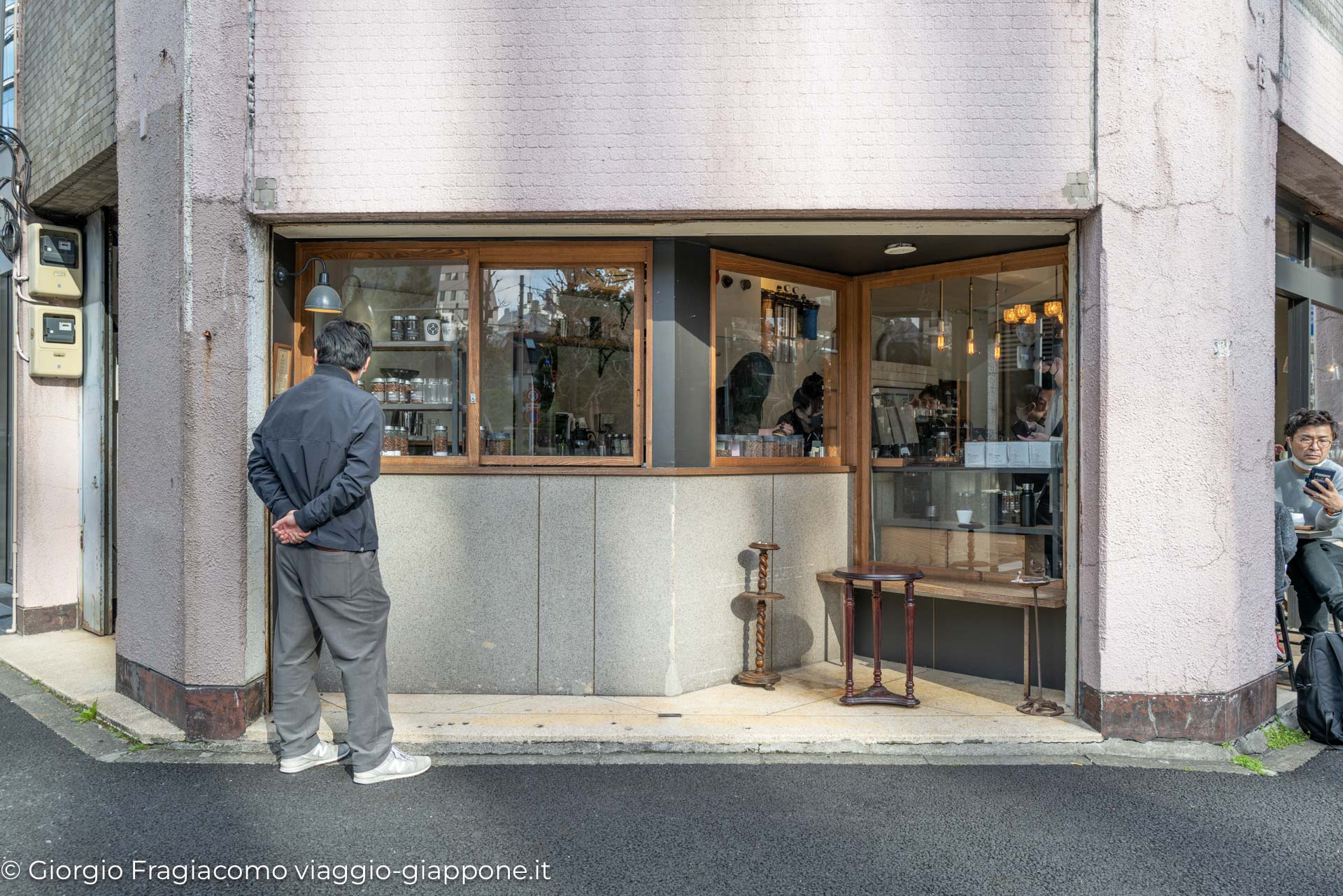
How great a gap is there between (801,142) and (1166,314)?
208cm

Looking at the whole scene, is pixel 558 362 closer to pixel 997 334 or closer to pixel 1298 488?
pixel 997 334

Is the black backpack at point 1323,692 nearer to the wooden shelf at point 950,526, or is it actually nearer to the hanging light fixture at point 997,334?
the wooden shelf at point 950,526

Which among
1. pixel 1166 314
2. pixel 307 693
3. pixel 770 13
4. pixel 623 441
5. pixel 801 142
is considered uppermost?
pixel 770 13

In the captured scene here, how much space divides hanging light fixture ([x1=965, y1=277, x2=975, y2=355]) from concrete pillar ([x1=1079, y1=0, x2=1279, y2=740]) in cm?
176

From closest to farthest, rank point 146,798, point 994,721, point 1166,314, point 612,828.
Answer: point 612,828 → point 146,798 → point 1166,314 → point 994,721

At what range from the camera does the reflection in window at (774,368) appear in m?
6.37

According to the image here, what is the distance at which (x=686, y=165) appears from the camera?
5141 millimetres

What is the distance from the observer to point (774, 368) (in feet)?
22.2

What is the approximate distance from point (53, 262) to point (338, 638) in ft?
17.1

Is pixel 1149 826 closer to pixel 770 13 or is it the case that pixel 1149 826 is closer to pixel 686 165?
pixel 686 165

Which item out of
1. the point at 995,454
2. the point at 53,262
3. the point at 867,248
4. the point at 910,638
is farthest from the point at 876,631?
the point at 53,262

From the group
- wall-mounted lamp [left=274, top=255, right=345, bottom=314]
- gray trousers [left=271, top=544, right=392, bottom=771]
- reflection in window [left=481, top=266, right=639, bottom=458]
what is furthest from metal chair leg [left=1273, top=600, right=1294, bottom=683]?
wall-mounted lamp [left=274, top=255, right=345, bottom=314]

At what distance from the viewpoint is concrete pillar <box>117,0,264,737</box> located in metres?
5.09

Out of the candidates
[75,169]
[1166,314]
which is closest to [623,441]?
[1166,314]
